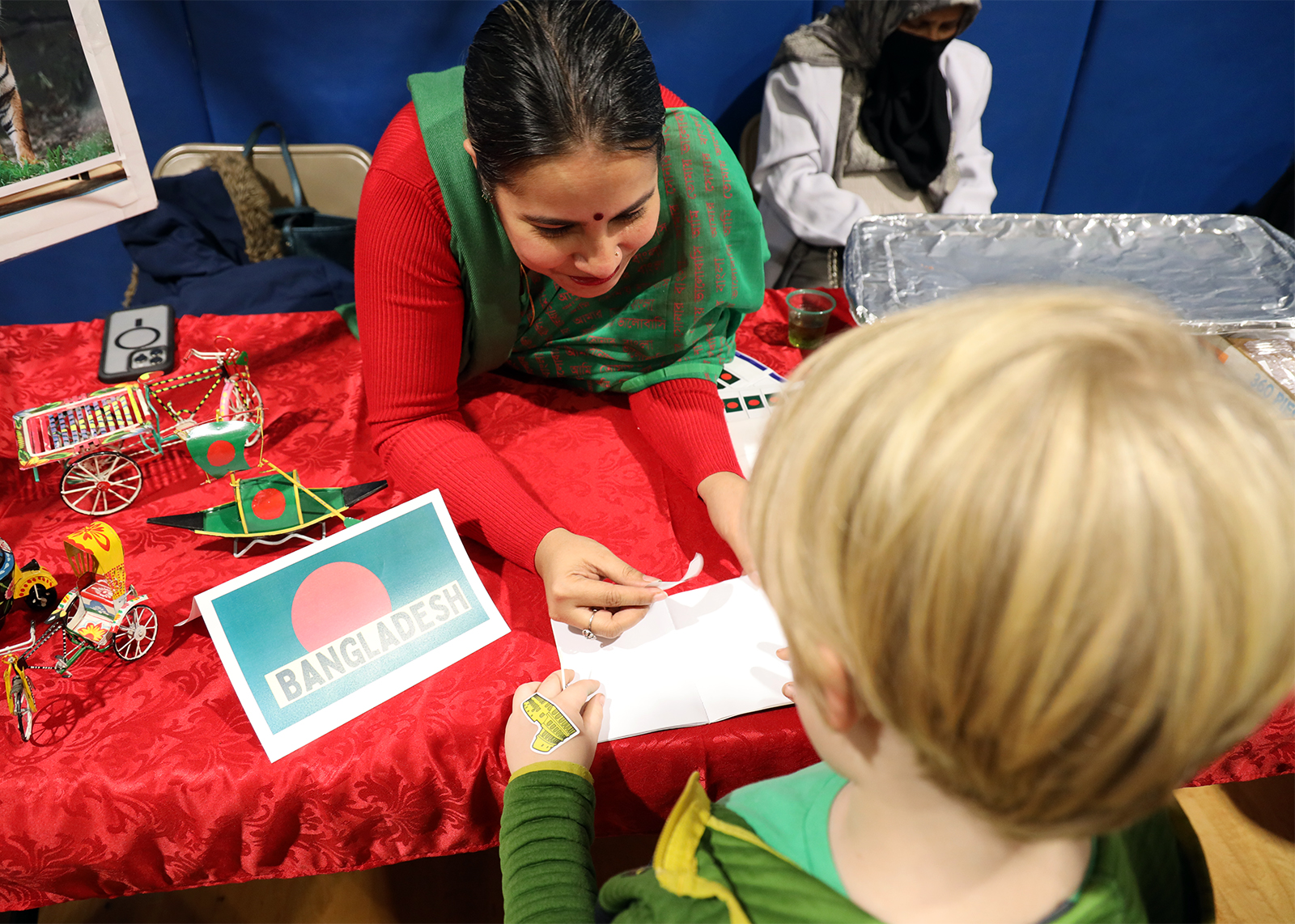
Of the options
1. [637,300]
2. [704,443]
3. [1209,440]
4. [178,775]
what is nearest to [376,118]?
[637,300]

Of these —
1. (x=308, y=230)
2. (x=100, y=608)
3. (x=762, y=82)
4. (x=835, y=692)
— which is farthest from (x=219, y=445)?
(x=762, y=82)

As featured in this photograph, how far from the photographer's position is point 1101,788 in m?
0.36

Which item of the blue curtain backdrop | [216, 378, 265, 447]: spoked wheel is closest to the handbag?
the blue curtain backdrop

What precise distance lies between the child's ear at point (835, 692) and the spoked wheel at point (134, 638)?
80 cm

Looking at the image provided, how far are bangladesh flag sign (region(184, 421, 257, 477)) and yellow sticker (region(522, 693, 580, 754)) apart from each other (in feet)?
1.90

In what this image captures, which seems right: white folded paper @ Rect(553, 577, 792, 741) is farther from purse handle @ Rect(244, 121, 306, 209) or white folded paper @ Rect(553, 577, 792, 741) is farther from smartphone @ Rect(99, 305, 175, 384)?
purse handle @ Rect(244, 121, 306, 209)

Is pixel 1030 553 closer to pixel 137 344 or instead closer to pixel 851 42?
pixel 137 344

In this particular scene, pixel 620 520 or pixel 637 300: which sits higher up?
pixel 637 300

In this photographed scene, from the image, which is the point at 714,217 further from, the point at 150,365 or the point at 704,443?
the point at 150,365

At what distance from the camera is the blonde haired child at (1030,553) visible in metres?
0.31

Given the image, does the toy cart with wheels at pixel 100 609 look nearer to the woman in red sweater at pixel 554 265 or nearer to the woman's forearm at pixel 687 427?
the woman in red sweater at pixel 554 265

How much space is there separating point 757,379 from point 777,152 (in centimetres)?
127

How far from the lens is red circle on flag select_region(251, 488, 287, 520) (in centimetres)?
95

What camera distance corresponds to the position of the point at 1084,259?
1455mm
